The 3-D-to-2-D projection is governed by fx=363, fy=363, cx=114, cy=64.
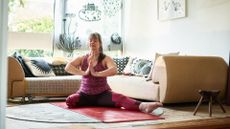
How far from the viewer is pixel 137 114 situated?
3531mm

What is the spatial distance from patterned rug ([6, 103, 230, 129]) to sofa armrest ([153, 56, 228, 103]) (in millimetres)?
169

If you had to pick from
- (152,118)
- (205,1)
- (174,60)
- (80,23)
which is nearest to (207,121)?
(152,118)

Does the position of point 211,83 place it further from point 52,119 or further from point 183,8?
point 52,119

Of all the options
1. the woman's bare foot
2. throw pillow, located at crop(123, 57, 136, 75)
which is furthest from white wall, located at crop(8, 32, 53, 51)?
the woman's bare foot

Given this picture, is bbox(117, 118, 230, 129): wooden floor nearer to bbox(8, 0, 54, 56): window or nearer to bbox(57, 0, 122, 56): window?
bbox(8, 0, 54, 56): window

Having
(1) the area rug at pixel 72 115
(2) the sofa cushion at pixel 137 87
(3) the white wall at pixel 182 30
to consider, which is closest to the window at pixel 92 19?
(3) the white wall at pixel 182 30

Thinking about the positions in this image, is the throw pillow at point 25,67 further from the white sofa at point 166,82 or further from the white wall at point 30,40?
the white wall at point 30,40

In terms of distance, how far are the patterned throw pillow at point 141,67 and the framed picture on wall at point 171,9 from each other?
0.83m

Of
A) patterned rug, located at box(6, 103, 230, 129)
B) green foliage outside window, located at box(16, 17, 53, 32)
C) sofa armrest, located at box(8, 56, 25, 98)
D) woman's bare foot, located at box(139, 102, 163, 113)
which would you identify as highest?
green foliage outside window, located at box(16, 17, 53, 32)

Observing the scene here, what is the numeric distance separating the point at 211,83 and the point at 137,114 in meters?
1.37

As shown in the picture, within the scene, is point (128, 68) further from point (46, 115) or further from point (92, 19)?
point (46, 115)

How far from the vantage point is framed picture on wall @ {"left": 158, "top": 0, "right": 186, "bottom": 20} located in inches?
211

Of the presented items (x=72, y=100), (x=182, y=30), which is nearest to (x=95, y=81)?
(x=72, y=100)

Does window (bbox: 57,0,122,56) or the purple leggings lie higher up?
window (bbox: 57,0,122,56)
